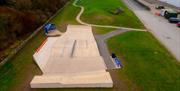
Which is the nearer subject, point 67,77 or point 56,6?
point 67,77

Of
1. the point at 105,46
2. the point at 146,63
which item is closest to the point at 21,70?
the point at 105,46

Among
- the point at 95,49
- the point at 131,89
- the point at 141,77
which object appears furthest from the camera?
the point at 95,49

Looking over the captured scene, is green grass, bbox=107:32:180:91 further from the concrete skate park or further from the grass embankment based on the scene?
the grass embankment

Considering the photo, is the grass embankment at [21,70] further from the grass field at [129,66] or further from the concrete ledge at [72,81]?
the concrete ledge at [72,81]

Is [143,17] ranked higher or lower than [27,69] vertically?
lower

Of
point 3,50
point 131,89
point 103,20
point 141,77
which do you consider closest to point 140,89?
point 131,89

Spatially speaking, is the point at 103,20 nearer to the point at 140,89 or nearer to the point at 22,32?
the point at 22,32
